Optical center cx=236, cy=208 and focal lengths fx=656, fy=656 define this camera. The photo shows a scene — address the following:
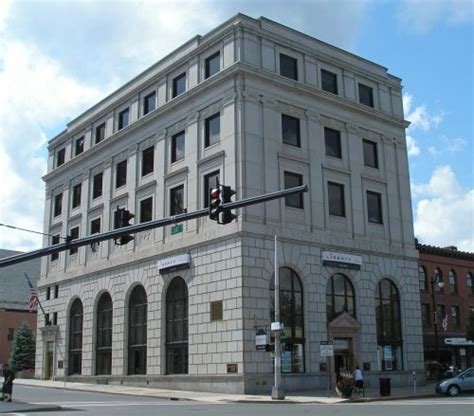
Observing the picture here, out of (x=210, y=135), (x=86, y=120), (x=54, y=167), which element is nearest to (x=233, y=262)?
(x=210, y=135)

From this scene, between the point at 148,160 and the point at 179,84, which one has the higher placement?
the point at 179,84

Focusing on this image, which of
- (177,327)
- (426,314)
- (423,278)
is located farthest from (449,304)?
(177,327)

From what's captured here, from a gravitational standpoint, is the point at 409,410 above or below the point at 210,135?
below

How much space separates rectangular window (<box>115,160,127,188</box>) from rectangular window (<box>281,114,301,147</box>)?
14829 mm

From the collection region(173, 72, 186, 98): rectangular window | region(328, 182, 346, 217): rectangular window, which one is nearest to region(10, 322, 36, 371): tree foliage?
region(173, 72, 186, 98): rectangular window

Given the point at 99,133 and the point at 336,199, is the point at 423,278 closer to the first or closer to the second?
the point at 336,199

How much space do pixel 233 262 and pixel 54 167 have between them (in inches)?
1202

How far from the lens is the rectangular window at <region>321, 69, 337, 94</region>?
47.8 m

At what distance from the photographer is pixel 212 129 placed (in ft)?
146

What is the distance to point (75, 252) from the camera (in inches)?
2248

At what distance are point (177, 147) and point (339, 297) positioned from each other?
15683 mm

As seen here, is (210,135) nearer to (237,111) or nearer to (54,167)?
(237,111)

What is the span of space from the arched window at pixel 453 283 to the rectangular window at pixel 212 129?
107 ft

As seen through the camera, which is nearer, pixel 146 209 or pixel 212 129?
pixel 212 129
